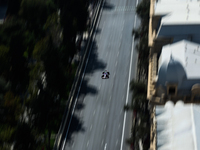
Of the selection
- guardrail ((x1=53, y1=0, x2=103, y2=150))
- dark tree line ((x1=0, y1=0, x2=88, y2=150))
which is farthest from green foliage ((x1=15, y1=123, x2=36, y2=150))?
guardrail ((x1=53, y1=0, x2=103, y2=150))

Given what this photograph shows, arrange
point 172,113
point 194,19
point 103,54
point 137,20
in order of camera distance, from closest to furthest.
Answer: point 172,113 → point 194,19 → point 103,54 → point 137,20

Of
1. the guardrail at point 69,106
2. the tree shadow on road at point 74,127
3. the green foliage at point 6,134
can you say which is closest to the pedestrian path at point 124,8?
the guardrail at point 69,106

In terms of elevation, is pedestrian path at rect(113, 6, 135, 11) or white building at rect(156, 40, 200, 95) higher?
pedestrian path at rect(113, 6, 135, 11)

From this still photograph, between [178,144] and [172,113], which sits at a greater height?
[172,113]

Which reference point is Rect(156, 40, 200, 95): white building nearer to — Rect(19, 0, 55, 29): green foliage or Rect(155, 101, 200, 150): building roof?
Rect(155, 101, 200, 150): building roof

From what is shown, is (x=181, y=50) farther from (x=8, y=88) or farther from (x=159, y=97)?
(x=8, y=88)

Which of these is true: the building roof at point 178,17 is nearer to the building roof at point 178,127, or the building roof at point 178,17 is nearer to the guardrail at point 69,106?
the building roof at point 178,127

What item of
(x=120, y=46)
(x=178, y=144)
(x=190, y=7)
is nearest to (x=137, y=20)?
(x=120, y=46)

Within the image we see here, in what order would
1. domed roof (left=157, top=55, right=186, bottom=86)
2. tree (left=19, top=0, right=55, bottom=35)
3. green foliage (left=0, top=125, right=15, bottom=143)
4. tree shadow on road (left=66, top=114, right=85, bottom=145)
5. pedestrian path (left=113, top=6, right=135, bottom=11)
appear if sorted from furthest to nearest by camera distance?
pedestrian path (left=113, top=6, right=135, bottom=11)
tree (left=19, top=0, right=55, bottom=35)
tree shadow on road (left=66, top=114, right=85, bottom=145)
domed roof (left=157, top=55, right=186, bottom=86)
green foliage (left=0, top=125, right=15, bottom=143)
